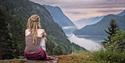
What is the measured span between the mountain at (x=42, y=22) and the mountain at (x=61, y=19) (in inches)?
4.1

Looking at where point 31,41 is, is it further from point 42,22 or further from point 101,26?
point 101,26

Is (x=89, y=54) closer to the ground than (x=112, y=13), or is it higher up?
closer to the ground

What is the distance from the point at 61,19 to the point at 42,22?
0.52 m

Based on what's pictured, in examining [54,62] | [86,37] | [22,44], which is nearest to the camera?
[54,62]

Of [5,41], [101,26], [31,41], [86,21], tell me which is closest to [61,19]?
[86,21]

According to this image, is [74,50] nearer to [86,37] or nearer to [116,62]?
[86,37]

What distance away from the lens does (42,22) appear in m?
15.8

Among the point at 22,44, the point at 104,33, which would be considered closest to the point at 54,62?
the point at 22,44

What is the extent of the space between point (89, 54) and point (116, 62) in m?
1.35

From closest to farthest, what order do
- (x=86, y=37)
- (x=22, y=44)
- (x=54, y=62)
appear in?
(x=54, y=62), (x=22, y=44), (x=86, y=37)

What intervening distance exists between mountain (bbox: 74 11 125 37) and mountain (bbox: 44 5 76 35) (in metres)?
0.25

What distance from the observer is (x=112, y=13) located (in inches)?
617

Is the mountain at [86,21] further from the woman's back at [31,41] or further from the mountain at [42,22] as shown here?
the woman's back at [31,41]

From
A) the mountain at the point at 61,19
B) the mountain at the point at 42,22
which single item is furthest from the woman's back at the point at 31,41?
the mountain at the point at 61,19
